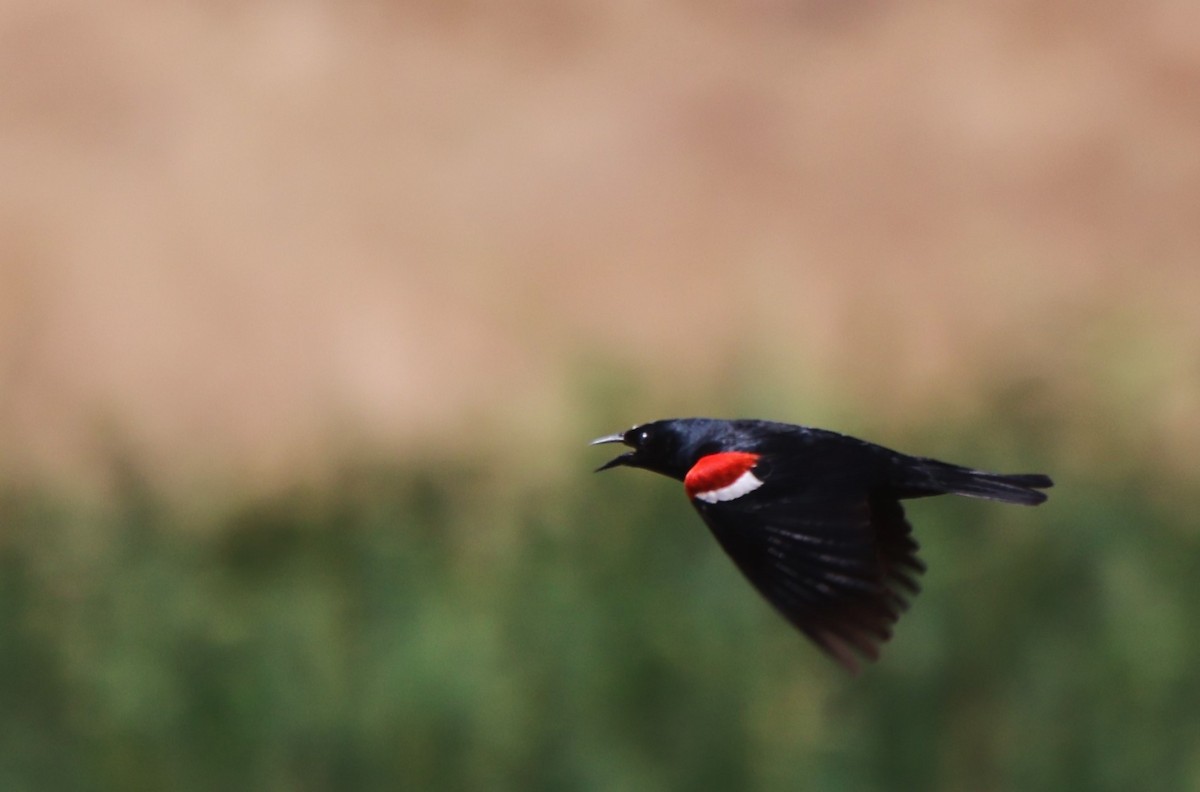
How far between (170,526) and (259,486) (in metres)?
0.37

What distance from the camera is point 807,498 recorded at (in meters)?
1.23

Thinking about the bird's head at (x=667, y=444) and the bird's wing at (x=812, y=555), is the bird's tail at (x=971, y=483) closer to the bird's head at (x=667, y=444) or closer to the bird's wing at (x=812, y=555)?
the bird's wing at (x=812, y=555)

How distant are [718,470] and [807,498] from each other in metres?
0.07

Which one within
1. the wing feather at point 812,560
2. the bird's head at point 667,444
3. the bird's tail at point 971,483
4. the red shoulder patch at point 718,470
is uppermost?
the bird's head at point 667,444

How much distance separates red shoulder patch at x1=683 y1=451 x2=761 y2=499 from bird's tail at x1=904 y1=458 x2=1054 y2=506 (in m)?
0.12

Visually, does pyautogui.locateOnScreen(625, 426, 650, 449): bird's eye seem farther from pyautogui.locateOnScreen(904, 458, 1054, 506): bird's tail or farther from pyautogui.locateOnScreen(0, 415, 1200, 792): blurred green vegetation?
pyautogui.locateOnScreen(0, 415, 1200, 792): blurred green vegetation

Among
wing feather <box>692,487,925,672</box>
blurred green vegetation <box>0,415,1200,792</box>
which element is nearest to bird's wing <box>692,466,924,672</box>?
wing feather <box>692,487,925,672</box>

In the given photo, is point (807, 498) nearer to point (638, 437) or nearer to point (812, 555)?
point (812, 555)

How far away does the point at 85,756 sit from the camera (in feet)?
12.8

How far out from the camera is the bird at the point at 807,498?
125 cm

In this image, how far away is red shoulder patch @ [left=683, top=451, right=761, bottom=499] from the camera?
1248 millimetres

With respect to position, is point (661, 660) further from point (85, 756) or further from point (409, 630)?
point (85, 756)

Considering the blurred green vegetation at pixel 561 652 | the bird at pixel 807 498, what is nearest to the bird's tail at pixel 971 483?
the bird at pixel 807 498

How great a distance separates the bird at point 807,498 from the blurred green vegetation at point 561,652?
2.26 metres
